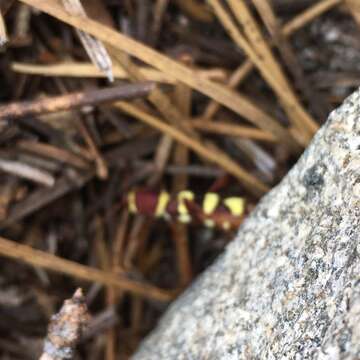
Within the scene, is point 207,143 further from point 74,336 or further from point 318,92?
point 74,336

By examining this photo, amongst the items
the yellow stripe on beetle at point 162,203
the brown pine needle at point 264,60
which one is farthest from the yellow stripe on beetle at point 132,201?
the brown pine needle at point 264,60

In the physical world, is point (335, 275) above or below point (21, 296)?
below

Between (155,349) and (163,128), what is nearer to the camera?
(155,349)

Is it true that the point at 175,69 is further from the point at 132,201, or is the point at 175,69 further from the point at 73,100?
the point at 132,201

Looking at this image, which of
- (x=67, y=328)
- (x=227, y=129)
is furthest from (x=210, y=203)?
(x=67, y=328)

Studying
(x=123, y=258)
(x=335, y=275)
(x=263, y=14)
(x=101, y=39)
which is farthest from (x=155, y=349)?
(x=263, y=14)

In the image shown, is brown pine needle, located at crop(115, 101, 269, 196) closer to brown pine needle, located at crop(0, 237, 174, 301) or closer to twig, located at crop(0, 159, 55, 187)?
twig, located at crop(0, 159, 55, 187)
